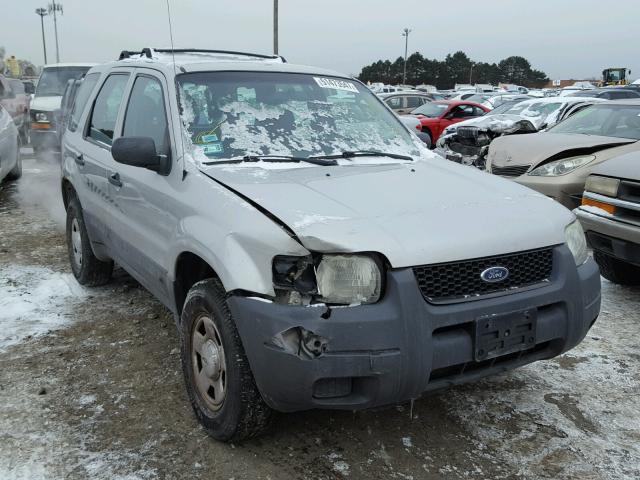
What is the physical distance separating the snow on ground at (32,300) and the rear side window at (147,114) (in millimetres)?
1476

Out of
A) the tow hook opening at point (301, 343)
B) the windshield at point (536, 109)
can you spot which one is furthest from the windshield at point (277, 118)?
the windshield at point (536, 109)

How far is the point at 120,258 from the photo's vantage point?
4.05m

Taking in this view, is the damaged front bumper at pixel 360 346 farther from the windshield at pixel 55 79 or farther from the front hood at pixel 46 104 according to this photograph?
the windshield at pixel 55 79

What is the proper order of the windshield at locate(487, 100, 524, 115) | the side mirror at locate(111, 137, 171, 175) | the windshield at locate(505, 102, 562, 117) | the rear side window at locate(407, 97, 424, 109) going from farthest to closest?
1. the rear side window at locate(407, 97, 424, 109)
2. the windshield at locate(487, 100, 524, 115)
3. the windshield at locate(505, 102, 562, 117)
4. the side mirror at locate(111, 137, 171, 175)

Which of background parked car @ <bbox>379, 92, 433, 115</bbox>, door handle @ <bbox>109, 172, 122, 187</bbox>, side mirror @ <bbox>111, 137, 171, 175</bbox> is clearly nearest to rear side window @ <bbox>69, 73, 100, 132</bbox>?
door handle @ <bbox>109, 172, 122, 187</bbox>

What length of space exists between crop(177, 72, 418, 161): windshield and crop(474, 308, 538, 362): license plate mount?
4.55 feet

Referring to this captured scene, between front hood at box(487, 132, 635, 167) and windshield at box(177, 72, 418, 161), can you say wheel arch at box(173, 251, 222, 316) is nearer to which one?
windshield at box(177, 72, 418, 161)

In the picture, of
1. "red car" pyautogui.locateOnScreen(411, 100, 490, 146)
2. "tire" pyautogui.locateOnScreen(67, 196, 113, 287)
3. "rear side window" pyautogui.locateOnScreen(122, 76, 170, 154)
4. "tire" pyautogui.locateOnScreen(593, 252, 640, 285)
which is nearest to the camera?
"rear side window" pyautogui.locateOnScreen(122, 76, 170, 154)

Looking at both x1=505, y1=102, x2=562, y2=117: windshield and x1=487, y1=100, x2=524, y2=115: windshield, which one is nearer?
x1=505, y1=102, x2=562, y2=117: windshield

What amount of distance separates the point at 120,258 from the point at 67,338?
0.64 metres

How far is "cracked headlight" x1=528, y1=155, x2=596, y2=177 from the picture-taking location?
630cm

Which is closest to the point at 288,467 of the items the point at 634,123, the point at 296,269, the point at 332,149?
the point at 296,269

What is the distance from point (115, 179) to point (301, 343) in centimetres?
211

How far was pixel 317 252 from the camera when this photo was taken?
241 cm
